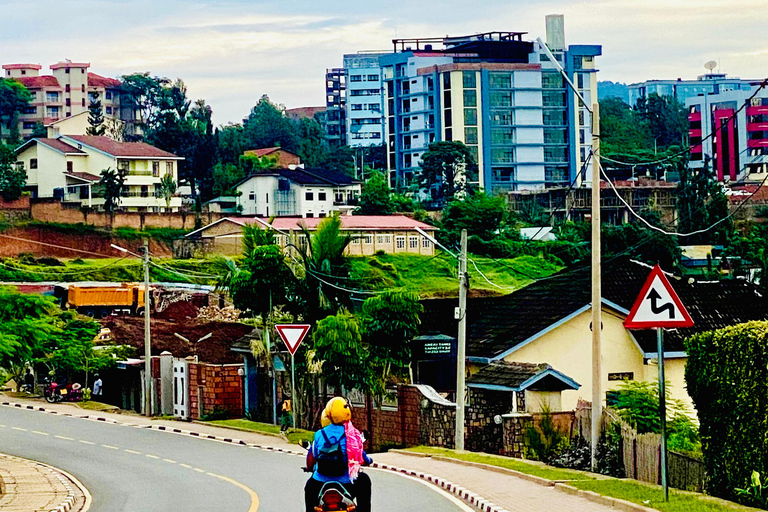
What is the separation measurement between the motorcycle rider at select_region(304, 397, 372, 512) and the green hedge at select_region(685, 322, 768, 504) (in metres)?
5.89

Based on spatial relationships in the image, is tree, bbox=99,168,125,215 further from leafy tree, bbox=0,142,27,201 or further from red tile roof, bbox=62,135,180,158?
leafy tree, bbox=0,142,27,201

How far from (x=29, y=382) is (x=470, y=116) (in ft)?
263

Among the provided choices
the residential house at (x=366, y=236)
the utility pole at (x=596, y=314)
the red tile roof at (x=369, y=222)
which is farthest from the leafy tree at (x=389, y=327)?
the residential house at (x=366, y=236)

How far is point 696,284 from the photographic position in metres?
41.6

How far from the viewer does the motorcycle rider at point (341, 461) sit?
13.2 meters

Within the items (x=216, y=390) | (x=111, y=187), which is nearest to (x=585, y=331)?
(x=216, y=390)

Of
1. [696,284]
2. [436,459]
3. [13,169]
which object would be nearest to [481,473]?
[436,459]

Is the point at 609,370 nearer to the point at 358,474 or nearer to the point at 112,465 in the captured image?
the point at 112,465

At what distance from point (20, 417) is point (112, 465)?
1373cm

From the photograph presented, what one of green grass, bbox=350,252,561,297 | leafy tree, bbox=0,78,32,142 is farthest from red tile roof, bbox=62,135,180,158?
leafy tree, bbox=0,78,32,142

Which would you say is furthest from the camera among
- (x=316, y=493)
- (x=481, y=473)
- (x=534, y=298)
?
(x=534, y=298)

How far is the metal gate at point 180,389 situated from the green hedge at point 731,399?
1006 inches

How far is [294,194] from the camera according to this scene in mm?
111562

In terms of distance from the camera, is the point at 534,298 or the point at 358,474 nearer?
the point at 358,474
